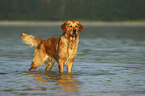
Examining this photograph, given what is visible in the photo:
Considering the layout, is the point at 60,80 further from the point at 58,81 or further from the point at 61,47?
the point at 61,47

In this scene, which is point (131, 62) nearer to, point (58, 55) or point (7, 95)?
point (58, 55)

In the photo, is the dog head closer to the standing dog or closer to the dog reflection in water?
the standing dog

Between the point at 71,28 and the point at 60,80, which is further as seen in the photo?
the point at 71,28

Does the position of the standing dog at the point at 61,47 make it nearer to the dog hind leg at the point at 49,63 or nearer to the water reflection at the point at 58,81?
the dog hind leg at the point at 49,63

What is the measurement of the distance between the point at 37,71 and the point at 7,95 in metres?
4.95

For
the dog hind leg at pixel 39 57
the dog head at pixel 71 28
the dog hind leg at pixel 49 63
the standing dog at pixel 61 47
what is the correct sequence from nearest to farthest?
the dog head at pixel 71 28
the standing dog at pixel 61 47
the dog hind leg at pixel 39 57
the dog hind leg at pixel 49 63

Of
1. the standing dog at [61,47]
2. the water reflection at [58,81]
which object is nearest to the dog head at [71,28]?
the standing dog at [61,47]

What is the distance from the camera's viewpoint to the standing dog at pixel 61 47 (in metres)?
12.9

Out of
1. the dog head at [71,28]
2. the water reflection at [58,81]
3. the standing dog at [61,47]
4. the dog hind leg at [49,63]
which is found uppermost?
the dog head at [71,28]

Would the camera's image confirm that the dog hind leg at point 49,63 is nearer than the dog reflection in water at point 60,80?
No

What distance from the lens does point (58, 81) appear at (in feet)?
39.6

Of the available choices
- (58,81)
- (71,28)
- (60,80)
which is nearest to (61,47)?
(71,28)

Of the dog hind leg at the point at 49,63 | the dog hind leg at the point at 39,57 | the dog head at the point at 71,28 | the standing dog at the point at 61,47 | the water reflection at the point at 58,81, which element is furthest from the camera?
the dog hind leg at the point at 49,63

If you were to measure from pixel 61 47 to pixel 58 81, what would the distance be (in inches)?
63.7
